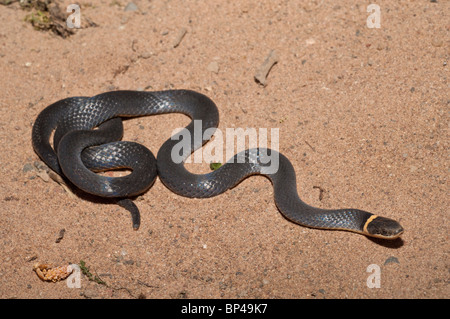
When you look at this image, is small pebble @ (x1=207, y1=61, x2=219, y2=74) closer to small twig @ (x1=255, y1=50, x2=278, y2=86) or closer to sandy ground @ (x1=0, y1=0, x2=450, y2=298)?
sandy ground @ (x1=0, y1=0, x2=450, y2=298)

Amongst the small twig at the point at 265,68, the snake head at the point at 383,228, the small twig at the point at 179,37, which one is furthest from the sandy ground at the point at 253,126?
the snake head at the point at 383,228

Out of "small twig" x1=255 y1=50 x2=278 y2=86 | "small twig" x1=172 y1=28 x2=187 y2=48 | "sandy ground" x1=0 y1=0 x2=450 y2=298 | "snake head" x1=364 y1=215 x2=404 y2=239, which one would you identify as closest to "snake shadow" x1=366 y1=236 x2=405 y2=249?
"sandy ground" x1=0 y1=0 x2=450 y2=298

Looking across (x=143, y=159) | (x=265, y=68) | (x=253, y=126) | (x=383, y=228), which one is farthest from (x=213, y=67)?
(x=383, y=228)

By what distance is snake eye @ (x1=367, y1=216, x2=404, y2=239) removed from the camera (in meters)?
5.39

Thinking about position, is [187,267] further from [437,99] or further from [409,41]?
[409,41]

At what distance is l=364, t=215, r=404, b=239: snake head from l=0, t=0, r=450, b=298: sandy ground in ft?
0.94

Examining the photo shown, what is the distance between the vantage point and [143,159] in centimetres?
633

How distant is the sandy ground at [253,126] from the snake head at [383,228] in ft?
0.94

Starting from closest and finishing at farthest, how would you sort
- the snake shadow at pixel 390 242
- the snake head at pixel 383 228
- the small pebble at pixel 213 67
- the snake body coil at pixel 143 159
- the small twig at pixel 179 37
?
the snake head at pixel 383 228
the snake shadow at pixel 390 242
the snake body coil at pixel 143 159
the small pebble at pixel 213 67
the small twig at pixel 179 37

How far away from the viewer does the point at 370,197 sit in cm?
614

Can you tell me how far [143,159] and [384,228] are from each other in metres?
3.72

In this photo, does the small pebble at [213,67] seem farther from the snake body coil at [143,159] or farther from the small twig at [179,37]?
the small twig at [179,37]

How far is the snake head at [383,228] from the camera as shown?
5.39 metres

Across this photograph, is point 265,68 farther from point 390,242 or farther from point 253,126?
point 390,242
